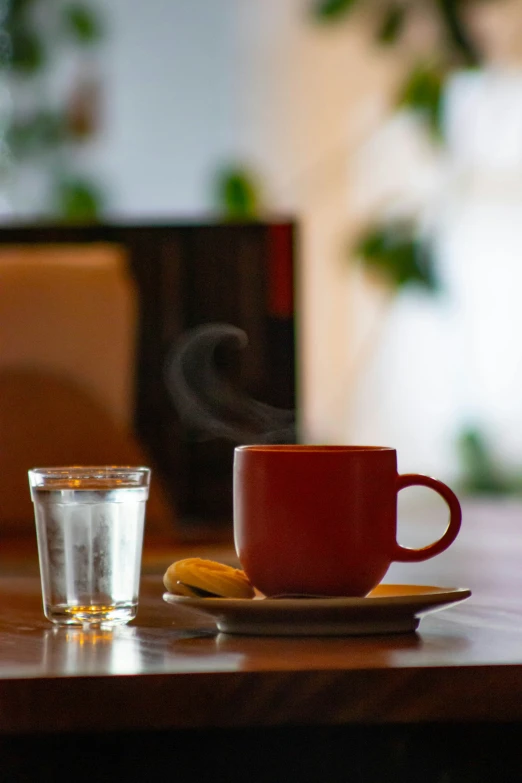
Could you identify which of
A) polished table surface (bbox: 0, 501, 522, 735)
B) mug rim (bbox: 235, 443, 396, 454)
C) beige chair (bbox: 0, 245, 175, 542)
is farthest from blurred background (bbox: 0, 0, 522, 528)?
polished table surface (bbox: 0, 501, 522, 735)

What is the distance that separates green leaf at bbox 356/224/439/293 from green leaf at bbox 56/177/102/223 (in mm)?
751

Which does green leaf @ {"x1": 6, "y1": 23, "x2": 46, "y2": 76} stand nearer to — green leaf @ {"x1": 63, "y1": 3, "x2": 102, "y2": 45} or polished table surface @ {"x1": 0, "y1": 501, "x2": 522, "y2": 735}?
green leaf @ {"x1": 63, "y1": 3, "x2": 102, "y2": 45}

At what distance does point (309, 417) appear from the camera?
3.22m

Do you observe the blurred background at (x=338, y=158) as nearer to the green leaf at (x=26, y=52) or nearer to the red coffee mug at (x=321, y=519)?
the green leaf at (x=26, y=52)

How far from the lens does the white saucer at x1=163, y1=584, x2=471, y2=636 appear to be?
59 cm

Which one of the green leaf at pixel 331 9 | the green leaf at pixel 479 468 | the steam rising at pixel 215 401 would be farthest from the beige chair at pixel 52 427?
the green leaf at pixel 331 9

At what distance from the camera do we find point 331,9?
3.24 m

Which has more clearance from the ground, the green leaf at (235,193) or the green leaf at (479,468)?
the green leaf at (235,193)

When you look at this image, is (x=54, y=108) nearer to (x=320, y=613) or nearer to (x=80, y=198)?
(x=80, y=198)

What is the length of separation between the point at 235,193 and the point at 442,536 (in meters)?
2.63

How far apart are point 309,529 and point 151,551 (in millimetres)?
536

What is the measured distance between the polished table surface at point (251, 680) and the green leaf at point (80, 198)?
2764 mm

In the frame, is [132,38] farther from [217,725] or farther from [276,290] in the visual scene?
[217,725]

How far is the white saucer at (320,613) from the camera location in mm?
587
